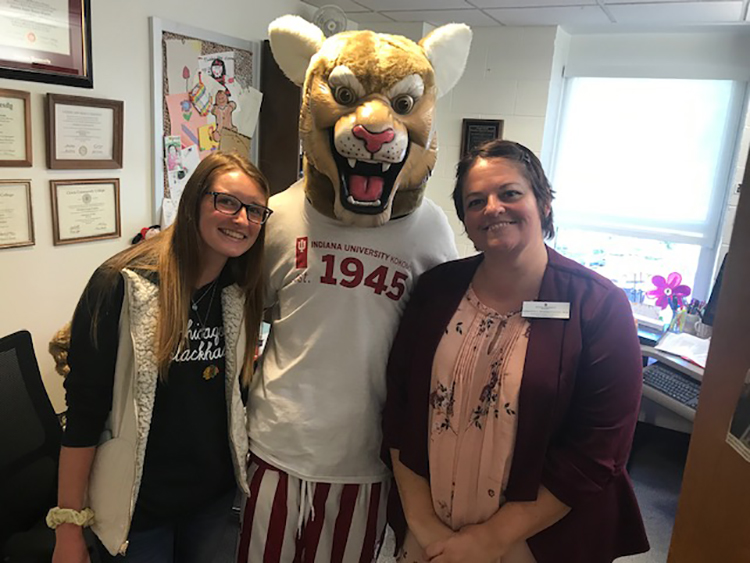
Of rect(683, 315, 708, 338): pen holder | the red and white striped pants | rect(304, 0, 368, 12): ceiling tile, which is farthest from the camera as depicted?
rect(304, 0, 368, 12): ceiling tile

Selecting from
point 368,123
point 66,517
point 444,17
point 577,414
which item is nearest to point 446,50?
point 368,123

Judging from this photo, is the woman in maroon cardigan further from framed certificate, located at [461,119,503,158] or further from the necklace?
framed certificate, located at [461,119,503,158]

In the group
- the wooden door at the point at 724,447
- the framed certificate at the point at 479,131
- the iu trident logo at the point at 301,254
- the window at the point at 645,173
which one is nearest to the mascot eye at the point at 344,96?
the iu trident logo at the point at 301,254

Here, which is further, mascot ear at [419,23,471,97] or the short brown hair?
mascot ear at [419,23,471,97]

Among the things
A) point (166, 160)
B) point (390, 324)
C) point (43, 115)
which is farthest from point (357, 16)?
point (390, 324)

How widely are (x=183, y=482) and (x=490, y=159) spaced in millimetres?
898

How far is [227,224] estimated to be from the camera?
3.73 feet

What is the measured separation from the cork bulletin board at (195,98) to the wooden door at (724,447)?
2240mm

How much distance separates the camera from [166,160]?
2477 millimetres

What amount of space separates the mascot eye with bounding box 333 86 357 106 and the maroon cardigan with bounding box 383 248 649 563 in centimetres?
49

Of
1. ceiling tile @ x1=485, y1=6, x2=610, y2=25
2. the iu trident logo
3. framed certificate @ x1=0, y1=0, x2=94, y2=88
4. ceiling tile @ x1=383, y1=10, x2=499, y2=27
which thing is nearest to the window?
ceiling tile @ x1=485, y1=6, x2=610, y2=25

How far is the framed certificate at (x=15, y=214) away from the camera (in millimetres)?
1884

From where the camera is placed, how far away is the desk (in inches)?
91.9

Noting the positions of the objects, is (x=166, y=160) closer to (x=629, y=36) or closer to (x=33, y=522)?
(x=33, y=522)
